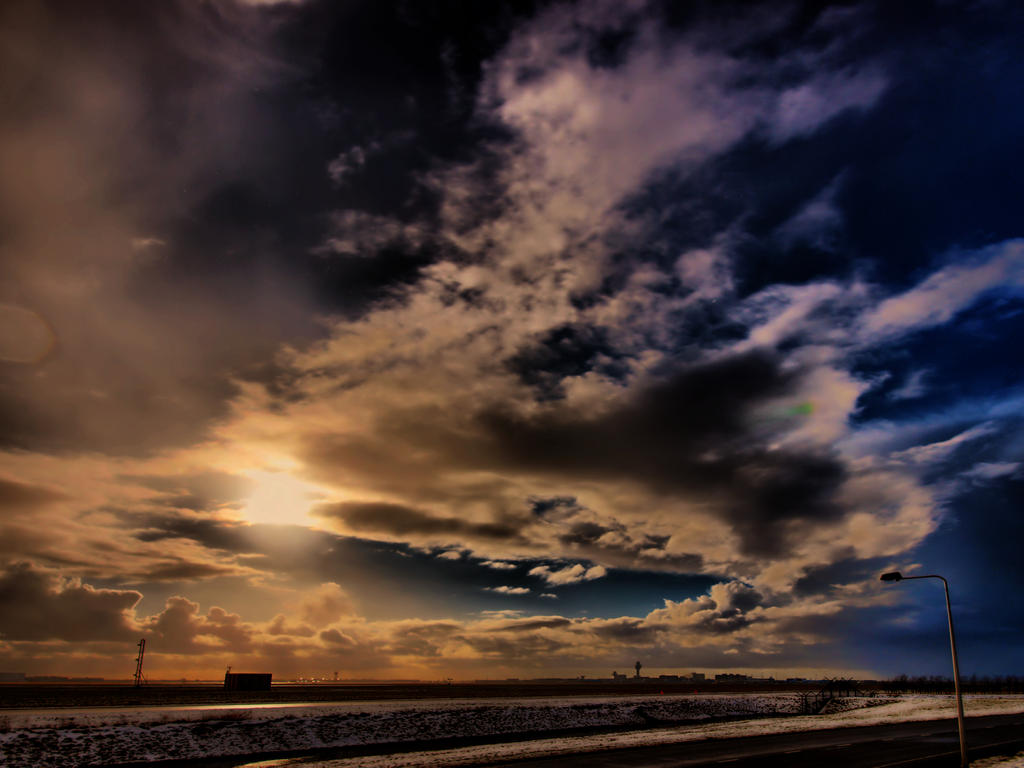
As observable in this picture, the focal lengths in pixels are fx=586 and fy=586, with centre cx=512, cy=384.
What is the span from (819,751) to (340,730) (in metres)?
39.8

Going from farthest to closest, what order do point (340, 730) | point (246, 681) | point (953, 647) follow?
point (246, 681), point (340, 730), point (953, 647)

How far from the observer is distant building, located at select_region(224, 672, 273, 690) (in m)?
99.7

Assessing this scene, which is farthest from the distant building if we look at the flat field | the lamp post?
the lamp post

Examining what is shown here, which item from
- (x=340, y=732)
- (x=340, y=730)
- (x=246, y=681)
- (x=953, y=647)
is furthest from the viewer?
(x=246, y=681)

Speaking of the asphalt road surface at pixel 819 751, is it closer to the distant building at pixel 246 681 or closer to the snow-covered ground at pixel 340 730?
the snow-covered ground at pixel 340 730

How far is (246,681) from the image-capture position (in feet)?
330

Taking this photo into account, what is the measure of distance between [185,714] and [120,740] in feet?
29.0

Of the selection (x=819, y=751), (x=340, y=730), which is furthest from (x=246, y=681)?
(x=819, y=751)

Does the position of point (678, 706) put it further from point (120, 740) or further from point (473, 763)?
point (120, 740)

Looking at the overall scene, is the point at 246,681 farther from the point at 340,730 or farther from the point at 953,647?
the point at 953,647

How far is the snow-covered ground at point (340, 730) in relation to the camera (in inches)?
1620

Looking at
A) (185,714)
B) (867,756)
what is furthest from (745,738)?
(185,714)

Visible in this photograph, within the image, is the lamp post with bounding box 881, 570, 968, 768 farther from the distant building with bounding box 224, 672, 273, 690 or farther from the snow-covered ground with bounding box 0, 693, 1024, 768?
the distant building with bounding box 224, 672, 273, 690

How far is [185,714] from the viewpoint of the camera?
171 feet
